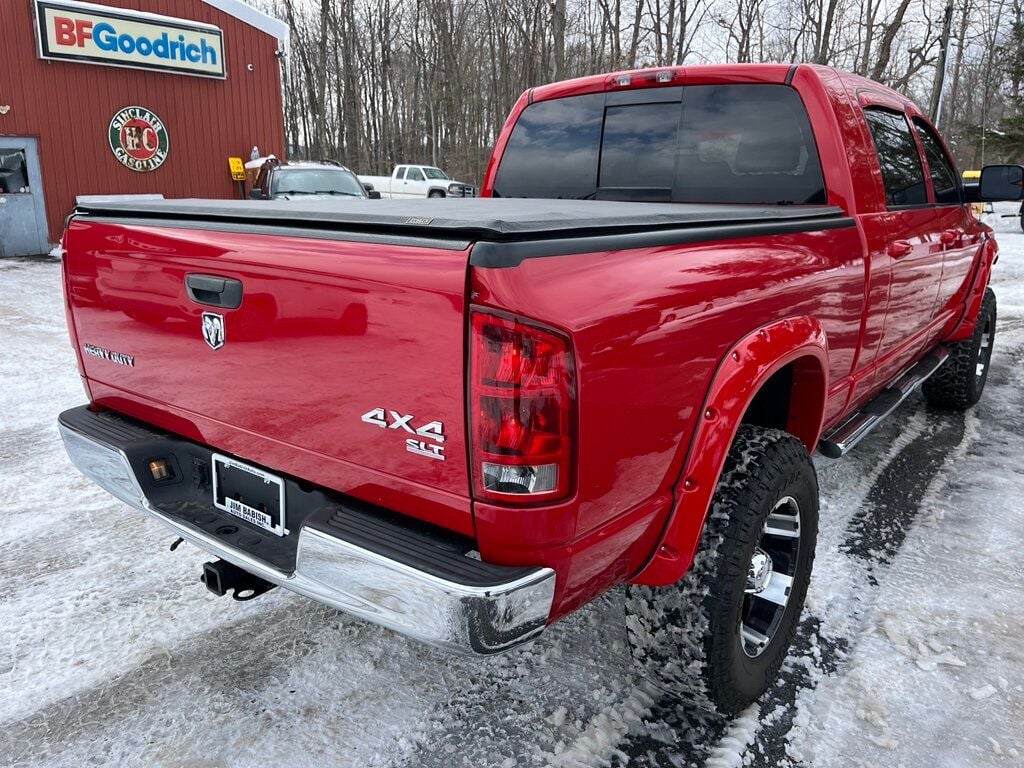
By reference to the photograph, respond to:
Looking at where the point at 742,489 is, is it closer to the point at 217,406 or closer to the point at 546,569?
the point at 546,569

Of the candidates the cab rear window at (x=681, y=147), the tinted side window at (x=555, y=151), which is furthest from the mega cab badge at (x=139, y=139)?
the cab rear window at (x=681, y=147)

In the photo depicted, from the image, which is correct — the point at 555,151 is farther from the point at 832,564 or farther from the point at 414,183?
the point at 414,183

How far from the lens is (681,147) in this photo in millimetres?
3395

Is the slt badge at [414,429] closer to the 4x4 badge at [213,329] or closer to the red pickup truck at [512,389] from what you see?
the red pickup truck at [512,389]

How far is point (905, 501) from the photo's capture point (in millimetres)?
3986

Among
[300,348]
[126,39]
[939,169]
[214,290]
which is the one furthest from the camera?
[126,39]

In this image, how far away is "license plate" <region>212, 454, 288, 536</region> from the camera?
2.15 metres

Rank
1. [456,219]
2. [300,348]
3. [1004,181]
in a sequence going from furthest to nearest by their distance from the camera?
[1004,181]
[300,348]
[456,219]

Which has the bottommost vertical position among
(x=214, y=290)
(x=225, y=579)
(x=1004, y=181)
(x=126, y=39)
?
(x=225, y=579)

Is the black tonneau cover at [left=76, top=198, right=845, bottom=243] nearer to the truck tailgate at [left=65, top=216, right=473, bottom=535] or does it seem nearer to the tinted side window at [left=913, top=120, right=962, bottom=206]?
the truck tailgate at [left=65, top=216, right=473, bottom=535]

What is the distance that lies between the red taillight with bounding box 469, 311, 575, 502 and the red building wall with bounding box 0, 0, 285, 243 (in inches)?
625

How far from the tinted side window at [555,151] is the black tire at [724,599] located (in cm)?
182

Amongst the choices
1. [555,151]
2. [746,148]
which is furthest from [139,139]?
[746,148]

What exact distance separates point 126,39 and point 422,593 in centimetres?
1735
